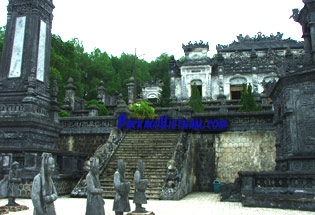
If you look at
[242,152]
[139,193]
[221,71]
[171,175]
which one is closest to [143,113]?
[242,152]

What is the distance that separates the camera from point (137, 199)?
335 inches

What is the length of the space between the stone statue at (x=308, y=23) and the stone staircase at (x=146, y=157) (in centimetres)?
721

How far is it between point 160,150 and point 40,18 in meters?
8.45

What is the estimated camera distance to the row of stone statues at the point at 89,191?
572 cm

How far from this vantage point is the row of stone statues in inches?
225

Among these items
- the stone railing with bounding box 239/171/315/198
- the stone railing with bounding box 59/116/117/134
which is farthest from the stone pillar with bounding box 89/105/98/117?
the stone railing with bounding box 239/171/315/198

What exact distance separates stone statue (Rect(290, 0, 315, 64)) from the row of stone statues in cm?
871

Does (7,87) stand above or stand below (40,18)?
below

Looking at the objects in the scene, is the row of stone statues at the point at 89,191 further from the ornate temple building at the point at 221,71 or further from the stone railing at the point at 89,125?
the ornate temple building at the point at 221,71

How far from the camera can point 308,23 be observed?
13.9 metres

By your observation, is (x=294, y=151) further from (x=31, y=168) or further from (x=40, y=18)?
(x=40, y=18)

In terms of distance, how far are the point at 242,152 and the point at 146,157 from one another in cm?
517

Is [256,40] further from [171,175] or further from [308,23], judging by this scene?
[171,175]

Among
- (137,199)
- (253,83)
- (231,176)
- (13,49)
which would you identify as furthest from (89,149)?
(253,83)
